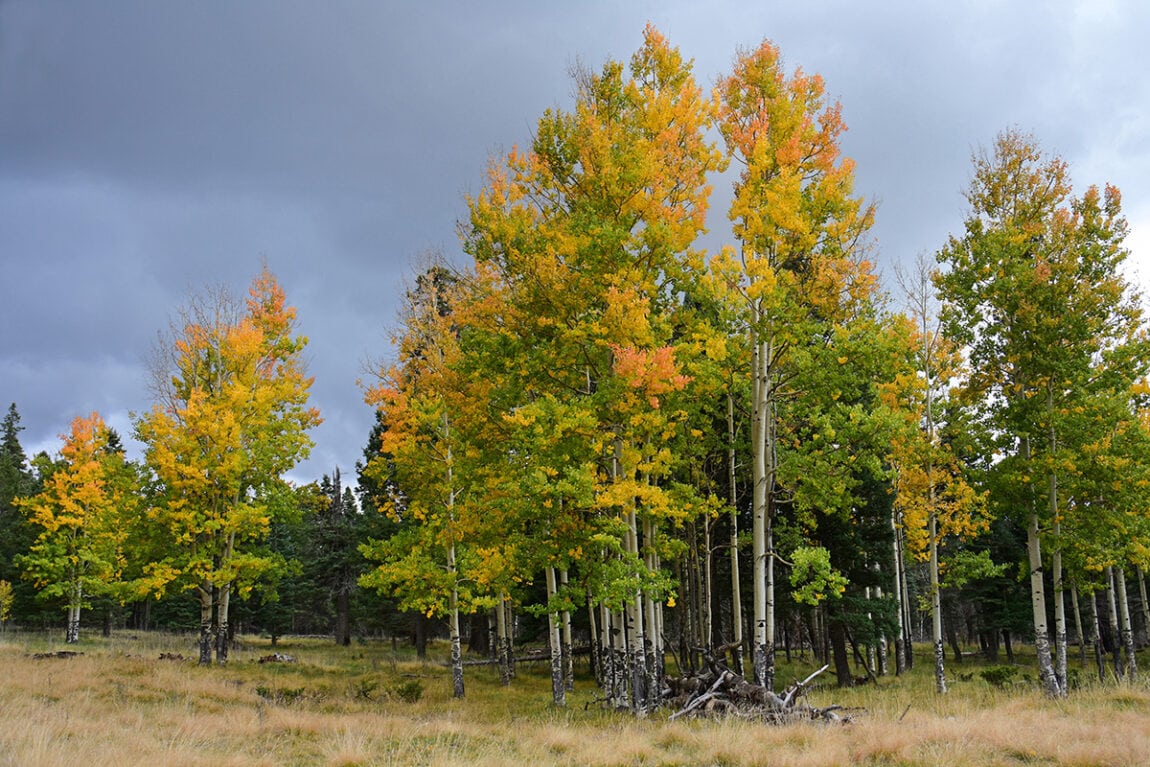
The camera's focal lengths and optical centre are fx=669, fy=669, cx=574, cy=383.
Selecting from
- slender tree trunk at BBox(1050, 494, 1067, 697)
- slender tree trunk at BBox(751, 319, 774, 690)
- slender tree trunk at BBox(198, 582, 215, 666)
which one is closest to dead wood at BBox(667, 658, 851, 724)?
slender tree trunk at BBox(751, 319, 774, 690)

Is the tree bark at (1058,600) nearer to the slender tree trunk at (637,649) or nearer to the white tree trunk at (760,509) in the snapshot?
the white tree trunk at (760,509)

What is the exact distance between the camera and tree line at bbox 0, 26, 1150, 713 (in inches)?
492

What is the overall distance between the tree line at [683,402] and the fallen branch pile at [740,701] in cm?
44

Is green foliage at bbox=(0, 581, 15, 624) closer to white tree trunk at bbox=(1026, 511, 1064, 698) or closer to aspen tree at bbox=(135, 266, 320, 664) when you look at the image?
aspen tree at bbox=(135, 266, 320, 664)

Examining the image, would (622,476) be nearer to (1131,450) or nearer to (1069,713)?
(1069,713)

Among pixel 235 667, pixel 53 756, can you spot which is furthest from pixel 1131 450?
pixel 235 667

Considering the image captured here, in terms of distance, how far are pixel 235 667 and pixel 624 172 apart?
2115 centimetres

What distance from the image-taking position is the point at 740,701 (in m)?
12.6

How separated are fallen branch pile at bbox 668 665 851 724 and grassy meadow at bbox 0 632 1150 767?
24.4 inches

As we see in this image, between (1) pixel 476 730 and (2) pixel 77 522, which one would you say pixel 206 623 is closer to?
(2) pixel 77 522

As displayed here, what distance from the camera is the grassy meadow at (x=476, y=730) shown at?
8.00 m

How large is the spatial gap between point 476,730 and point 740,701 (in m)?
4.98

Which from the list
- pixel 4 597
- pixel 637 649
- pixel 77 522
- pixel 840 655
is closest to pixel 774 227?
pixel 637 649

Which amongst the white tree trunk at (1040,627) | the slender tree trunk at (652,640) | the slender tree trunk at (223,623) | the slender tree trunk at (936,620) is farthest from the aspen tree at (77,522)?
the white tree trunk at (1040,627)
